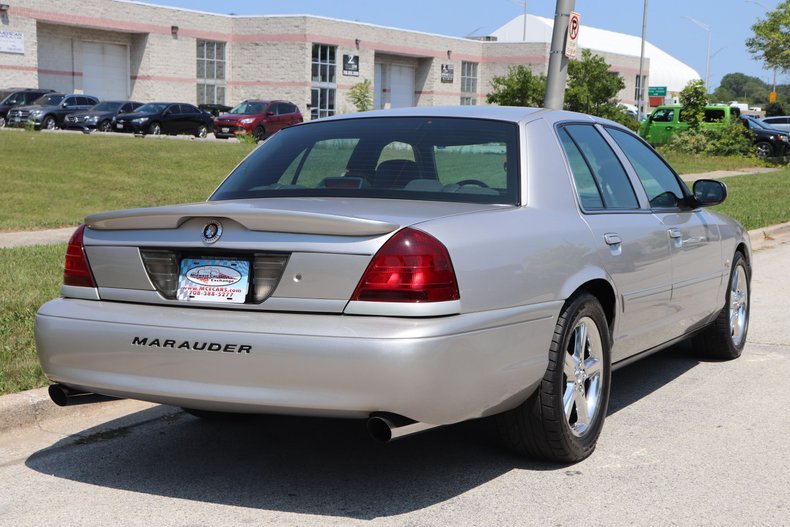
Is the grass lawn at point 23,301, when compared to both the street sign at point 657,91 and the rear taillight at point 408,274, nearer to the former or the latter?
the rear taillight at point 408,274

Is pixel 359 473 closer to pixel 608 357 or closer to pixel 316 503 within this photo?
pixel 316 503

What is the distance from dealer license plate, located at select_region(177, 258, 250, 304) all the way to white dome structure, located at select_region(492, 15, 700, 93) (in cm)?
10497

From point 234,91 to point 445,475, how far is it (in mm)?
59564

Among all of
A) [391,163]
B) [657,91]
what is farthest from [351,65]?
[391,163]

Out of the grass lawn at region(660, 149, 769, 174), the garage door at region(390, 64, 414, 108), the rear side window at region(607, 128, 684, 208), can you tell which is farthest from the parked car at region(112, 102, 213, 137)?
the rear side window at region(607, 128, 684, 208)

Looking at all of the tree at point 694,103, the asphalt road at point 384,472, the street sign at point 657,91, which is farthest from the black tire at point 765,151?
the street sign at point 657,91

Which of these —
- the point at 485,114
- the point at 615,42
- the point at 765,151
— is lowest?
the point at 765,151

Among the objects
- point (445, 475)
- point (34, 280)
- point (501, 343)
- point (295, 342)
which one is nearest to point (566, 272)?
point (501, 343)

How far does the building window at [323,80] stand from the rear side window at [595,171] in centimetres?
5641

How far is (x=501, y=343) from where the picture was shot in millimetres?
4312

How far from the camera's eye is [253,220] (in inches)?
168

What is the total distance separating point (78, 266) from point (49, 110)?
124ft

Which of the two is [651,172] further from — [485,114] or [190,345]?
[190,345]

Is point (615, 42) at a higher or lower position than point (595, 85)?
higher
